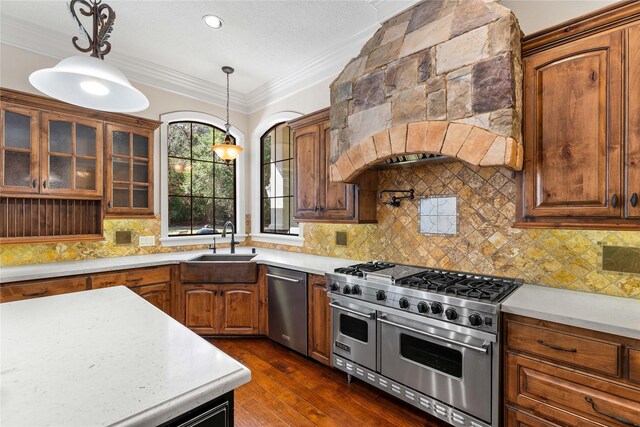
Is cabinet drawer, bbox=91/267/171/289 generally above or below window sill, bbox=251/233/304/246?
below

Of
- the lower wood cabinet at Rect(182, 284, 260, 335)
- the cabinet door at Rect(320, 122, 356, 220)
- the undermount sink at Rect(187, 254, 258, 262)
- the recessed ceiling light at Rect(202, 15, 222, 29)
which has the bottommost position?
the lower wood cabinet at Rect(182, 284, 260, 335)

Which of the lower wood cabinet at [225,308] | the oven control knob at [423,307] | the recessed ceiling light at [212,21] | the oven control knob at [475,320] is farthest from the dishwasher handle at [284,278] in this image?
the recessed ceiling light at [212,21]

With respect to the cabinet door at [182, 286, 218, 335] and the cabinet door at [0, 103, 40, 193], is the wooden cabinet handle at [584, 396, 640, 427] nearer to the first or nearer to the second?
the cabinet door at [182, 286, 218, 335]

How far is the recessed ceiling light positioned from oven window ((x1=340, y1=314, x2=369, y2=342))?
2.92 m

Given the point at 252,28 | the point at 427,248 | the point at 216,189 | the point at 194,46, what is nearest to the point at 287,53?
the point at 252,28

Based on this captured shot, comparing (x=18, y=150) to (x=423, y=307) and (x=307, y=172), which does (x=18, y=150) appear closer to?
(x=307, y=172)

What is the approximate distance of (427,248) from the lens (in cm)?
275

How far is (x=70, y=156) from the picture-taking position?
3.01 metres

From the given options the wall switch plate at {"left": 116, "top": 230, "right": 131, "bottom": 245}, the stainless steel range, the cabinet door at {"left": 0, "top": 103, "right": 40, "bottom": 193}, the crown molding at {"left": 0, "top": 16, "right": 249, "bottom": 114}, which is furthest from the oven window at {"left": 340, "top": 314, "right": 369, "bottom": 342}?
the crown molding at {"left": 0, "top": 16, "right": 249, "bottom": 114}

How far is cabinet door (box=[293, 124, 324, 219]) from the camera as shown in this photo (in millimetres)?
3205

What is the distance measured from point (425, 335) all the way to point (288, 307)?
4.83 ft

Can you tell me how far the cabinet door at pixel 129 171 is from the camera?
3.29 m

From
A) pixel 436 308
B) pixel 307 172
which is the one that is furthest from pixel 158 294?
pixel 436 308

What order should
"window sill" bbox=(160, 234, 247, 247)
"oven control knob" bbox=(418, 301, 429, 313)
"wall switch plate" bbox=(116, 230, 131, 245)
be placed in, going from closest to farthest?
"oven control knob" bbox=(418, 301, 429, 313)
"wall switch plate" bbox=(116, 230, 131, 245)
"window sill" bbox=(160, 234, 247, 247)
